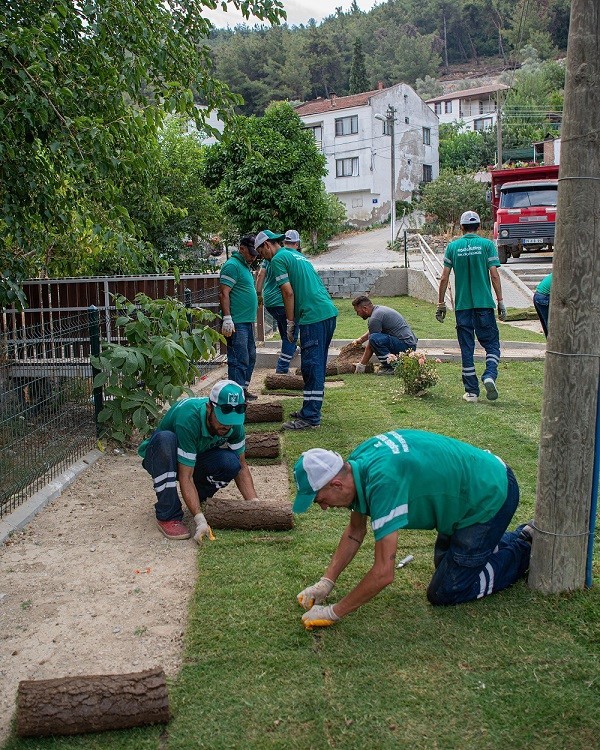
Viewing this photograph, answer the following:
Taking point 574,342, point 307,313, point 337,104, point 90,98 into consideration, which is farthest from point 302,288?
point 337,104

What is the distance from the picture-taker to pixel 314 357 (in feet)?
25.5

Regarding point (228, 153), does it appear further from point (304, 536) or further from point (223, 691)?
point (223, 691)

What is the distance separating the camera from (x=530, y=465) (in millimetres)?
6340

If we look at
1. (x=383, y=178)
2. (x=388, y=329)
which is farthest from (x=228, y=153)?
(x=383, y=178)

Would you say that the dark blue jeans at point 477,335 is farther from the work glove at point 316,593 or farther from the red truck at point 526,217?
the red truck at point 526,217

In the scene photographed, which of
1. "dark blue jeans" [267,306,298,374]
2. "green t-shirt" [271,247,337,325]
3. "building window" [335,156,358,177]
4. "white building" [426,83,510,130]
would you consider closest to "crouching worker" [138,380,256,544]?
"green t-shirt" [271,247,337,325]

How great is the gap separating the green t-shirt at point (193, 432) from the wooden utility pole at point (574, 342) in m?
2.01

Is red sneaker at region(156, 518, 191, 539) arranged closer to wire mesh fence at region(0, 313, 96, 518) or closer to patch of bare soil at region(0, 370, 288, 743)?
patch of bare soil at region(0, 370, 288, 743)

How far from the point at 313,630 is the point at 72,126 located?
4.31m

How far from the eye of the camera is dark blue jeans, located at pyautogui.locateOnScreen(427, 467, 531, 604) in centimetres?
396

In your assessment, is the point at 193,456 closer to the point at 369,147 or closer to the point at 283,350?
the point at 283,350

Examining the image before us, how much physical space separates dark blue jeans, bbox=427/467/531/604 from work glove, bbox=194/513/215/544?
1551 millimetres

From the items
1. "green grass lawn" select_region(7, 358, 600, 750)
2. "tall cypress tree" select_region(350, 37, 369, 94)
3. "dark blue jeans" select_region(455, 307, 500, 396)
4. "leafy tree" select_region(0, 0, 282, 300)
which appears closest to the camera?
"green grass lawn" select_region(7, 358, 600, 750)

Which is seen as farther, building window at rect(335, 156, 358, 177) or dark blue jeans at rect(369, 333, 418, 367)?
building window at rect(335, 156, 358, 177)
